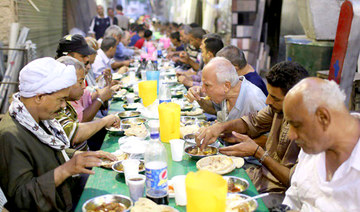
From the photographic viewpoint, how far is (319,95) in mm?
1656

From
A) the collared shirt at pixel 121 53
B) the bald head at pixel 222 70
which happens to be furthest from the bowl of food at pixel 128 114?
the collared shirt at pixel 121 53

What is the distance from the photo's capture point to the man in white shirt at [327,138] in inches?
65.5

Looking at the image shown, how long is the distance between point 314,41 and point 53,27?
27.5ft

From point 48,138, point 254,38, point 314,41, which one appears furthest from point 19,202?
point 254,38

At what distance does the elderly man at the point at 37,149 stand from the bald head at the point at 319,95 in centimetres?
126

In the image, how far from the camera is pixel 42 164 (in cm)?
224

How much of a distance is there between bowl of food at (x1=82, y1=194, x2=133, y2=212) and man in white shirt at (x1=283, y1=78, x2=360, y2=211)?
976mm

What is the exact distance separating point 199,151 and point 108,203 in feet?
3.27

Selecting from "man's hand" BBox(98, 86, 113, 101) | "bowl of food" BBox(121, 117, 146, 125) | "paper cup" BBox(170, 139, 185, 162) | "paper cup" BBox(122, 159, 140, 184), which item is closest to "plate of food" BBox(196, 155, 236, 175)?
"paper cup" BBox(170, 139, 185, 162)

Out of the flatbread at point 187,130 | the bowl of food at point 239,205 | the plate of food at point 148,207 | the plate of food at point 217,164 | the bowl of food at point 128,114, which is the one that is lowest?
the bowl of food at point 128,114

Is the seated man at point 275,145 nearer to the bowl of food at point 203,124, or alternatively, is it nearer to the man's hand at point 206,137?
the man's hand at point 206,137

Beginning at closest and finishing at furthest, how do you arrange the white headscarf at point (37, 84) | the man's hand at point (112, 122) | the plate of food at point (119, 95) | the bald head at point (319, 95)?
1. the bald head at point (319, 95)
2. the white headscarf at point (37, 84)
3. the man's hand at point (112, 122)
4. the plate of food at point (119, 95)

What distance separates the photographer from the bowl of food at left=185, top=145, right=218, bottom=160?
102 inches

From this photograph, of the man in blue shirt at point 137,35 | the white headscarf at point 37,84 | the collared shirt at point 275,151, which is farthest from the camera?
the man in blue shirt at point 137,35
